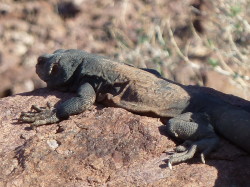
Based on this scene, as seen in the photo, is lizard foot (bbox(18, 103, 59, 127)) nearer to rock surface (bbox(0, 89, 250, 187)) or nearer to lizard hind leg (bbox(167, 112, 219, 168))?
rock surface (bbox(0, 89, 250, 187))

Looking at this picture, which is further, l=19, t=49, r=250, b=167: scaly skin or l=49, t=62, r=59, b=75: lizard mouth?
l=49, t=62, r=59, b=75: lizard mouth

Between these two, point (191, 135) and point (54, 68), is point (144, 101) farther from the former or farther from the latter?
point (54, 68)

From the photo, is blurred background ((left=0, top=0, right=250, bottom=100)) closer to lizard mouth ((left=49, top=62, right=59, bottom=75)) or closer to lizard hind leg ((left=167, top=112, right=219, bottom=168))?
lizard mouth ((left=49, top=62, right=59, bottom=75))

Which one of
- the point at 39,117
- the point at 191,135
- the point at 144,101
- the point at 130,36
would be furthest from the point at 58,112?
the point at 130,36

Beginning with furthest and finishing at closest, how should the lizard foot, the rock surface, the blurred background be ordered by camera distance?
the blurred background
the lizard foot
the rock surface

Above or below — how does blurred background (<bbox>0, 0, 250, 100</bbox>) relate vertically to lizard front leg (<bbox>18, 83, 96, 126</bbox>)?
below

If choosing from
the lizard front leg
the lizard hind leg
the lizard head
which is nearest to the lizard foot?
the lizard front leg

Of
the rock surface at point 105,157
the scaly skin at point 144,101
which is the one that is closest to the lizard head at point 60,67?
the scaly skin at point 144,101

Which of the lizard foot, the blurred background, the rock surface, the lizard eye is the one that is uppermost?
the lizard eye

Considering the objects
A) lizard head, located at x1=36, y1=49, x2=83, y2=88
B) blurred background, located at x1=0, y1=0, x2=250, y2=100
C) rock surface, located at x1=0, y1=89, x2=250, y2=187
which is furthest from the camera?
blurred background, located at x1=0, y1=0, x2=250, y2=100
